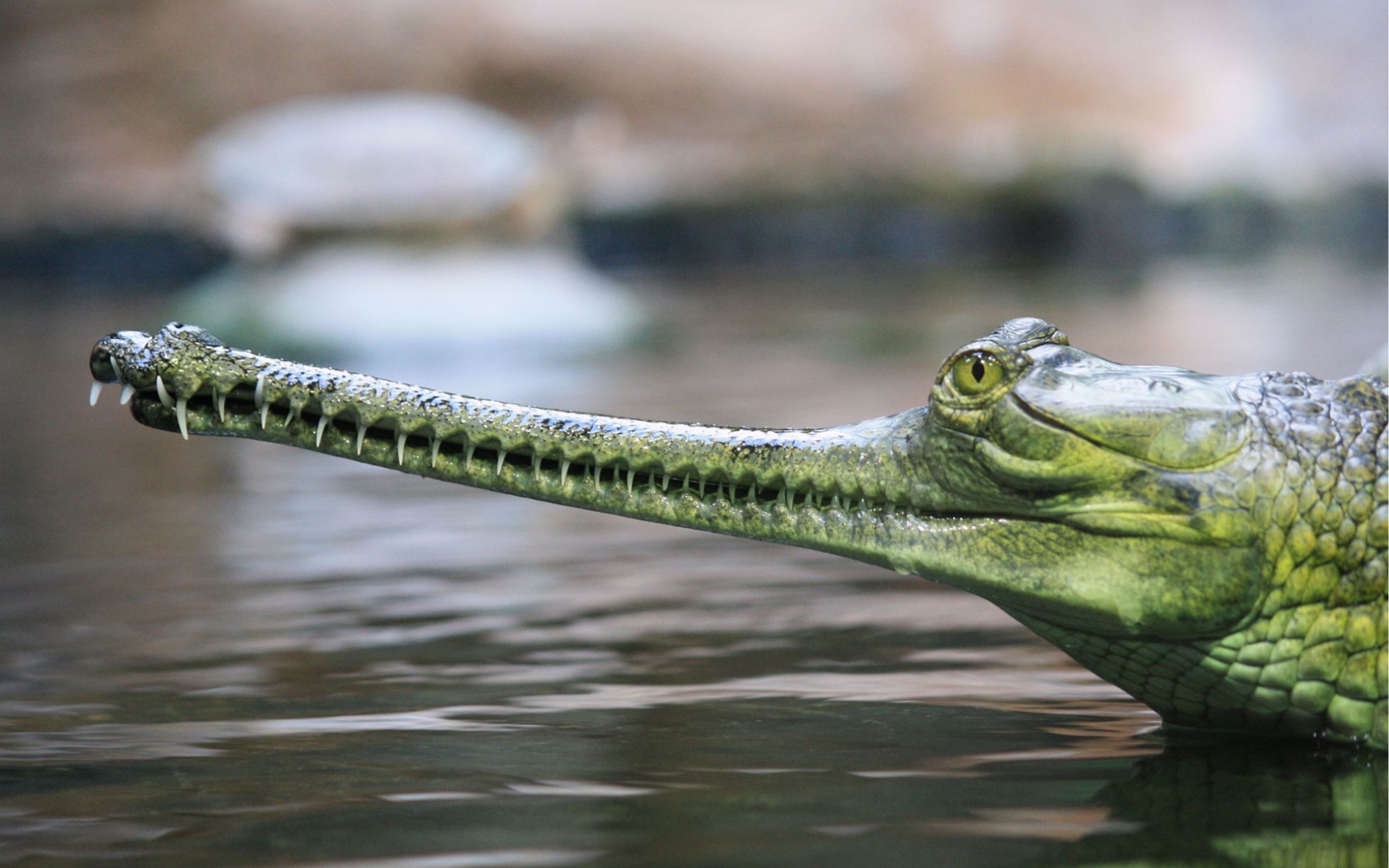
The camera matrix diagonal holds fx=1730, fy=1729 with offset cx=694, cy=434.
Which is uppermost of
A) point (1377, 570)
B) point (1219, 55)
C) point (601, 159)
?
point (1219, 55)

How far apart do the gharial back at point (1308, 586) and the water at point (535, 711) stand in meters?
0.10

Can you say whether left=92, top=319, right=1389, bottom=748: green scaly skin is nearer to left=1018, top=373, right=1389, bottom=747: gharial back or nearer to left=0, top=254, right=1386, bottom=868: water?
left=1018, top=373, right=1389, bottom=747: gharial back

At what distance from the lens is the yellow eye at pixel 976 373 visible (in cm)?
295

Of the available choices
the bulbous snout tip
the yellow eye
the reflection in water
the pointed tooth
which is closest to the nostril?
the bulbous snout tip

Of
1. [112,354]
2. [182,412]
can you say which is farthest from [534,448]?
[112,354]

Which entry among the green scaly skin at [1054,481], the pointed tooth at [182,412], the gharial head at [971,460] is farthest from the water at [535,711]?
the pointed tooth at [182,412]

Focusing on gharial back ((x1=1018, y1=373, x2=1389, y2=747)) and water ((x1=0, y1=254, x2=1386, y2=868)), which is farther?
gharial back ((x1=1018, y1=373, x2=1389, y2=747))

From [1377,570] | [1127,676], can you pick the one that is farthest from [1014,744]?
[1377,570]

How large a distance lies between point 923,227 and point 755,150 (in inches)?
129

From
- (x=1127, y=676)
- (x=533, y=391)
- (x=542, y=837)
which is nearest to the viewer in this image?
(x=542, y=837)

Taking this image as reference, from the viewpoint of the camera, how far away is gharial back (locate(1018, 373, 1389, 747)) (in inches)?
112

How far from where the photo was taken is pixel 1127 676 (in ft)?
10.0

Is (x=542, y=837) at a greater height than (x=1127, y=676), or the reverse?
(x=1127, y=676)

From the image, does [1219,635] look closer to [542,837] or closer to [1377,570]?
[1377,570]
